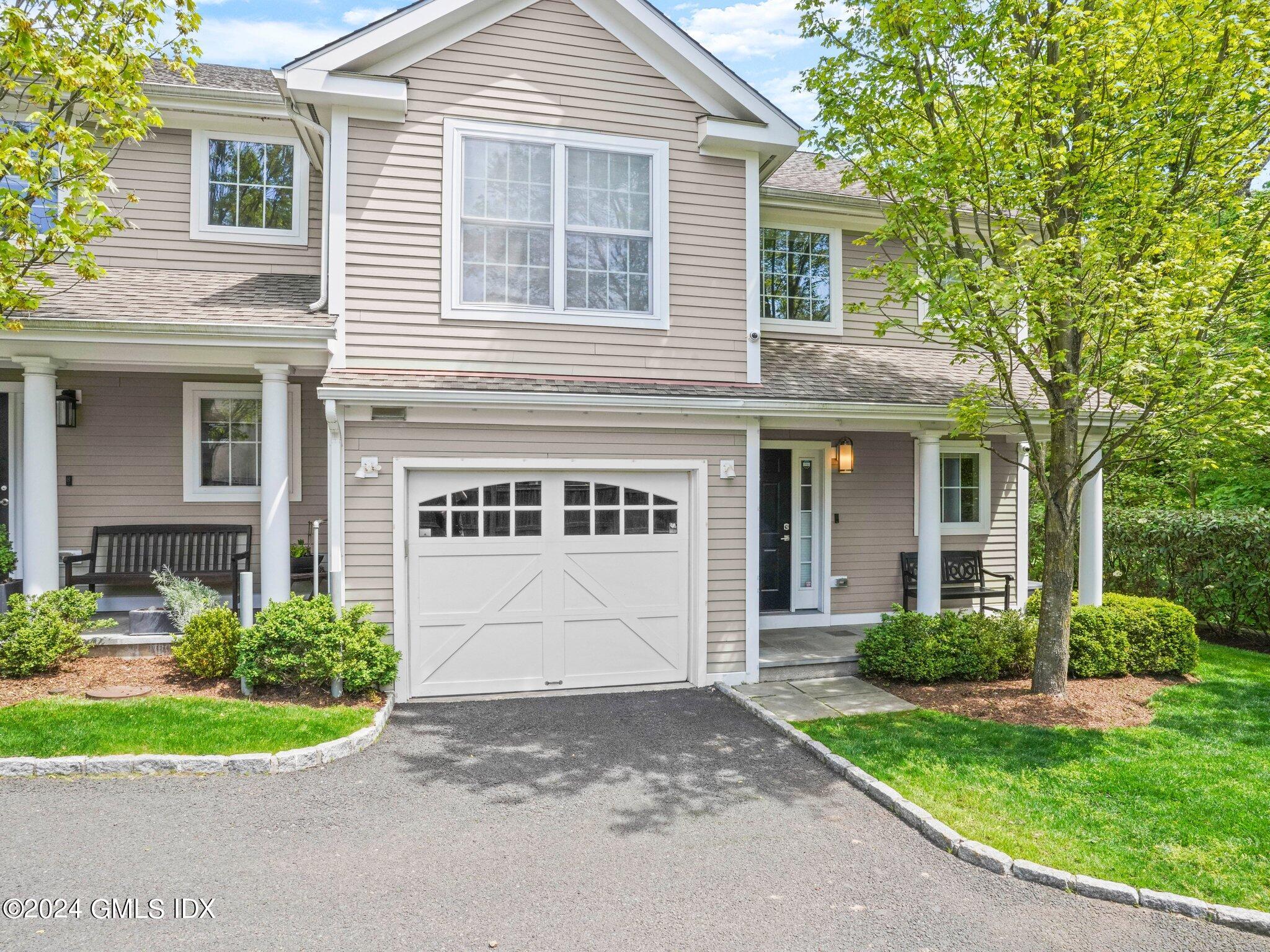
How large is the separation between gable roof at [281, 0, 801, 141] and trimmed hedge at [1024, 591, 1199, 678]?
6151 millimetres

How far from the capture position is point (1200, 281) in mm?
6348

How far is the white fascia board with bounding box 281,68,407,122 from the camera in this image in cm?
694

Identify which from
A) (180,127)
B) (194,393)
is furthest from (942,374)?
(180,127)

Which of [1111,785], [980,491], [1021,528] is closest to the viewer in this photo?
[1111,785]

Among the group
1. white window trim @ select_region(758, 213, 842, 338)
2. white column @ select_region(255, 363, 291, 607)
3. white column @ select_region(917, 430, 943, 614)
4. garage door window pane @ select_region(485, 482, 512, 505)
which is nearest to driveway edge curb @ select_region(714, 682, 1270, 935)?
white column @ select_region(917, 430, 943, 614)

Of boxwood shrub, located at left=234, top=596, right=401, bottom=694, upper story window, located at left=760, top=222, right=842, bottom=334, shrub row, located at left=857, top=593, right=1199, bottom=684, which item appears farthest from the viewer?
upper story window, located at left=760, top=222, right=842, bottom=334

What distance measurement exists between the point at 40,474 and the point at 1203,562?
13.8 m

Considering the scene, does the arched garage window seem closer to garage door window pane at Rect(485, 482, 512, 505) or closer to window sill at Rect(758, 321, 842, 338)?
garage door window pane at Rect(485, 482, 512, 505)

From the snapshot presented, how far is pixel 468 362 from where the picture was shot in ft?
24.3

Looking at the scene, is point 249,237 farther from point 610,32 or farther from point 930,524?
point 930,524

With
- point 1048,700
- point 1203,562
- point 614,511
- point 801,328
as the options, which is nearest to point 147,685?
point 614,511

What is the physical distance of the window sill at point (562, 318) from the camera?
24.2ft

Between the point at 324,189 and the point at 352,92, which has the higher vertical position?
the point at 352,92

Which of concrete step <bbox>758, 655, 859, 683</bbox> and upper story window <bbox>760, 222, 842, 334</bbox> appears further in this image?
upper story window <bbox>760, 222, 842, 334</bbox>
